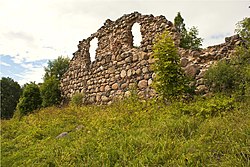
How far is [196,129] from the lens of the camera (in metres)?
4.57

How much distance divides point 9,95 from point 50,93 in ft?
48.8

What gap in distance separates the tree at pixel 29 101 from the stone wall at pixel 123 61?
211 centimetres

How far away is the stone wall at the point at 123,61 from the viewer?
7551 mm

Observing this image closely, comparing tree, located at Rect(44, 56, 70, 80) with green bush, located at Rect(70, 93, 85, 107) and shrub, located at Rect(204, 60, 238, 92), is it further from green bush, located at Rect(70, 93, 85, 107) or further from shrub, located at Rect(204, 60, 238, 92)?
shrub, located at Rect(204, 60, 238, 92)

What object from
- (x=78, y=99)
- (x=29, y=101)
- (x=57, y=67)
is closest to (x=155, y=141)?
(x=78, y=99)

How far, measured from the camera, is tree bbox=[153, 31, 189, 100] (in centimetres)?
698

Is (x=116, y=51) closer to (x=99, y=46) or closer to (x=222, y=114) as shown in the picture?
(x=99, y=46)

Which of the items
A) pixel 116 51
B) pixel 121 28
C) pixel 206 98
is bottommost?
pixel 206 98

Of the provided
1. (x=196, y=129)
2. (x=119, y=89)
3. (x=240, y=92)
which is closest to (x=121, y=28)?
(x=119, y=89)

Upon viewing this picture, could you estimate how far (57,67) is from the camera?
877 inches

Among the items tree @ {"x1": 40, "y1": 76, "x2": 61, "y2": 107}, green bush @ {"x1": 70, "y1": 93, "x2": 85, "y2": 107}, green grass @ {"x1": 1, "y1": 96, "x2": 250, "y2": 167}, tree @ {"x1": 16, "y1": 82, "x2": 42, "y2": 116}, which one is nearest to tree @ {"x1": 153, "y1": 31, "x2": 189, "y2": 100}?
green grass @ {"x1": 1, "y1": 96, "x2": 250, "y2": 167}

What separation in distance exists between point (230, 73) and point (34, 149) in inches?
197

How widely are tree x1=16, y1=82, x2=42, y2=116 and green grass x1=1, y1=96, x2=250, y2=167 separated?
7062 millimetres

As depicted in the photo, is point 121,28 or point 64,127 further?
point 121,28
